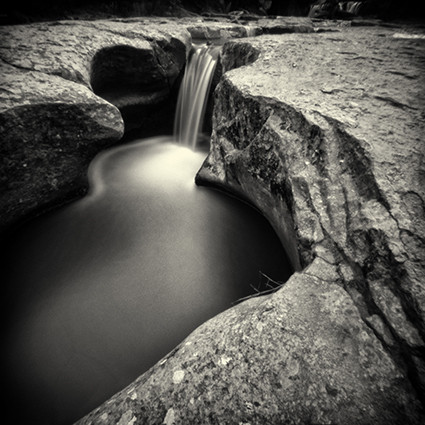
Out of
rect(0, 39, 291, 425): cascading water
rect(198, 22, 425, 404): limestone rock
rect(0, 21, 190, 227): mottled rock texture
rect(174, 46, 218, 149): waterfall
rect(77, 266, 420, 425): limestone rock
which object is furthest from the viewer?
rect(174, 46, 218, 149): waterfall

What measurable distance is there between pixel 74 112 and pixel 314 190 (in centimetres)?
278

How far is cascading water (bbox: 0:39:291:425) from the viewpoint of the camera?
1.78m

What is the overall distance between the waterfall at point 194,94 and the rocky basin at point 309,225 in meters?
2.29

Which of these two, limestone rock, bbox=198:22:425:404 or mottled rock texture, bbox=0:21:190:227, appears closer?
limestone rock, bbox=198:22:425:404

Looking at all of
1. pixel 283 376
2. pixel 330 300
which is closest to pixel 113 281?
pixel 283 376

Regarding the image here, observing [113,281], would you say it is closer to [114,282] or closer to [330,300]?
[114,282]

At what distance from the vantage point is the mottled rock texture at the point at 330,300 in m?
0.97

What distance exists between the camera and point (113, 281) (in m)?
2.38

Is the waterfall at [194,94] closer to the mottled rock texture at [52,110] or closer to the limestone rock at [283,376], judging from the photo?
the mottled rock texture at [52,110]

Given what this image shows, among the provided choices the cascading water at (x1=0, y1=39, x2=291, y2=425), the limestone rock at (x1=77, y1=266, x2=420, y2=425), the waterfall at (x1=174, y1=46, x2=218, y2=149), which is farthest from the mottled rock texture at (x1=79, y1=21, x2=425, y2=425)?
the waterfall at (x1=174, y1=46, x2=218, y2=149)

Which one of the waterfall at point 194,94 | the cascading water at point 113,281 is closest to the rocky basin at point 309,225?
the cascading water at point 113,281

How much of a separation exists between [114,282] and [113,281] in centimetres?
2

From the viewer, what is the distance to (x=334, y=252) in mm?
1438

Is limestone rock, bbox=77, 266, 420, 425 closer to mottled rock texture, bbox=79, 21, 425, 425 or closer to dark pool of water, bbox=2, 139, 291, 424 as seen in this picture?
mottled rock texture, bbox=79, 21, 425, 425
